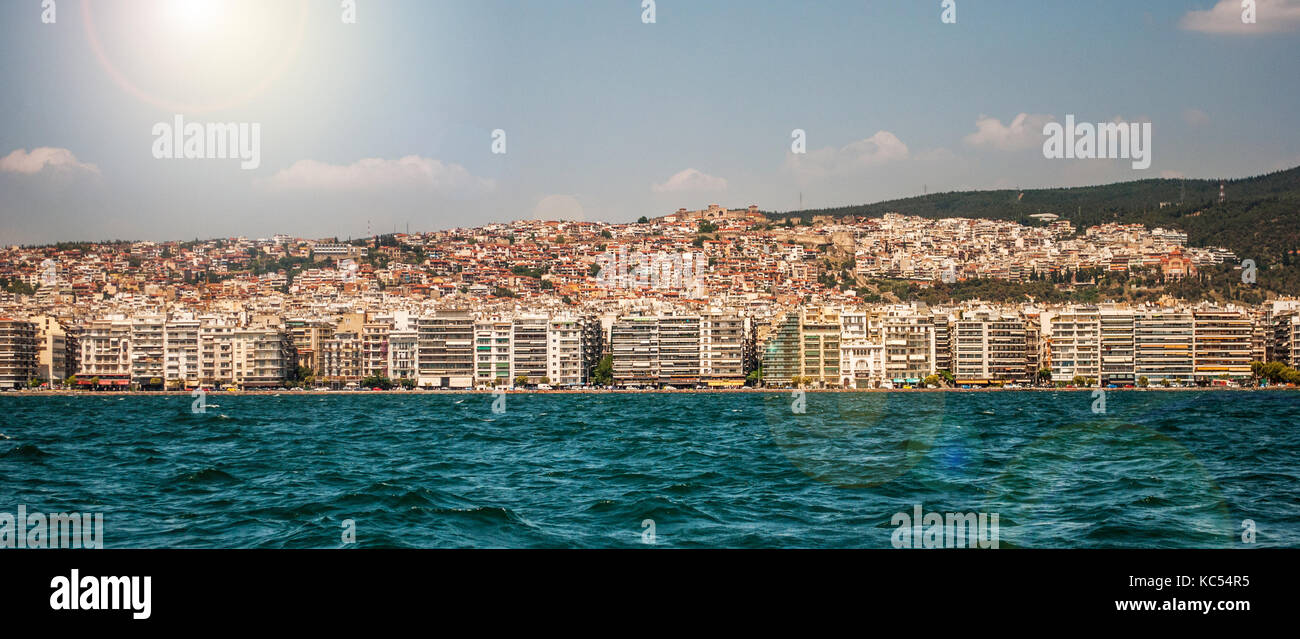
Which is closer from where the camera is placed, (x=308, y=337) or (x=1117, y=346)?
(x=1117, y=346)

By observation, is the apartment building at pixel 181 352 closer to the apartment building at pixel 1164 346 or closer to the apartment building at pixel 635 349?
the apartment building at pixel 635 349

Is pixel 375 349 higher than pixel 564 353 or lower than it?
higher

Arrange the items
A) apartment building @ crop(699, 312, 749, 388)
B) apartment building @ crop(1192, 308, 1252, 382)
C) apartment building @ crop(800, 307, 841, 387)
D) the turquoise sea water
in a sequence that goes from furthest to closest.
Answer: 1. apartment building @ crop(699, 312, 749, 388)
2. apartment building @ crop(800, 307, 841, 387)
3. apartment building @ crop(1192, 308, 1252, 382)
4. the turquoise sea water

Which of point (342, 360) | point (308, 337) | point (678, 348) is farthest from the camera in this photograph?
point (308, 337)

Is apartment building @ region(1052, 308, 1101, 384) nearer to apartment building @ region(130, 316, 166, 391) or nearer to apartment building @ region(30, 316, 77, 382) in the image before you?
apartment building @ region(130, 316, 166, 391)

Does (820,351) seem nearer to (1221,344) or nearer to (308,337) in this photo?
(1221,344)

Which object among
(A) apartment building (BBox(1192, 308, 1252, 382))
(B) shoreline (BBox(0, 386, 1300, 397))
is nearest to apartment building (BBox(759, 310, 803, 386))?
(B) shoreline (BBox(0, 386, 1300, 397))

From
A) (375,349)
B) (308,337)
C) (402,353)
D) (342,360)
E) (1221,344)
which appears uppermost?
(308,337)

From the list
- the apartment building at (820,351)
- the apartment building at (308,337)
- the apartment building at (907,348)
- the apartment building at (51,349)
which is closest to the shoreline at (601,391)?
the apartment building at (820,351)

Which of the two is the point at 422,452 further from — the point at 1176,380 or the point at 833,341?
the point at 1176,380

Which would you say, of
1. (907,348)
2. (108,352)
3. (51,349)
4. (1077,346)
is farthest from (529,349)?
(1077,346)
